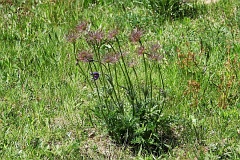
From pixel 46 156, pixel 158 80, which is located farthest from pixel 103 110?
pixel 158 80

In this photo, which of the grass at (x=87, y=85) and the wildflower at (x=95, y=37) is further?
the grass at (x=87, y=85)

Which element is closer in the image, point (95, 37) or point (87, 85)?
point (95, 37)

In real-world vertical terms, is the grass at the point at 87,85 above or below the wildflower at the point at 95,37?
below

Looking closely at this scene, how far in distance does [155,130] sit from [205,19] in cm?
248

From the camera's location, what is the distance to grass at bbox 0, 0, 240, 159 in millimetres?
4250

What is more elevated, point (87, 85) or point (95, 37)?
point (95, 37)

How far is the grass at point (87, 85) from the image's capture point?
167 inches

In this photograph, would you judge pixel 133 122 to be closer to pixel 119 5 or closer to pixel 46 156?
pixel 46 156

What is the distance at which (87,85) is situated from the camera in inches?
203

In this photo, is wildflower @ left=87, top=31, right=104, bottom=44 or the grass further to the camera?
the grass

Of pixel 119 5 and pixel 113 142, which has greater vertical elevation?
pixel 119 5

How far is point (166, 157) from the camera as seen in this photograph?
13.5ft

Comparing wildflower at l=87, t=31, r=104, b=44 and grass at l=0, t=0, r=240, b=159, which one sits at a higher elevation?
wildflower at l=87, t=31, r=104, b=44

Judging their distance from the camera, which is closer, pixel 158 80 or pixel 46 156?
pixel 46 156
